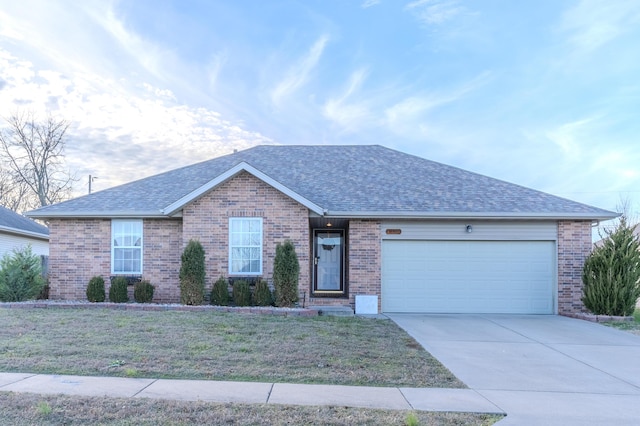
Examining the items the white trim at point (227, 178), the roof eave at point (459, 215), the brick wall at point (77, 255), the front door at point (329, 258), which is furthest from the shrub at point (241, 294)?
the brick wall at point (77, 255)

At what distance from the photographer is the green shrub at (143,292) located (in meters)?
12.2

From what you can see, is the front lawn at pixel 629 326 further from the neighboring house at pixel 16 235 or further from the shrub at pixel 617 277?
the neighboring house at pixel 16 235

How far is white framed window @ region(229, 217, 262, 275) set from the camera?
12.4 metres

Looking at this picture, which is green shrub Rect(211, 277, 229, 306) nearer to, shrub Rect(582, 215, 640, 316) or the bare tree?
shrub Rect(582, 215, 640, 316)

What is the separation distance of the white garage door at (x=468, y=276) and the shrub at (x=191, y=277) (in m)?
5.13

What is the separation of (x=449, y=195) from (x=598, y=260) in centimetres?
433

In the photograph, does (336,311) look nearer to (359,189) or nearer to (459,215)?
(359,189)

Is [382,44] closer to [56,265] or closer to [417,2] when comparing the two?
[417,2]

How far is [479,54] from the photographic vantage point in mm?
14750

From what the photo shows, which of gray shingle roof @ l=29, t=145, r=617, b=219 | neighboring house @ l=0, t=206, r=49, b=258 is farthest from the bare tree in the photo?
gray shingle roof @ l=29, t=145, r=617, b=219

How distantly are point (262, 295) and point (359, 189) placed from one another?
4609 mm

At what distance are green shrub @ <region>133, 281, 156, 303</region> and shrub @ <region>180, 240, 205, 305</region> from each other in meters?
1.13

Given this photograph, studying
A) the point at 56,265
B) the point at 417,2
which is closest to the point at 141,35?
the point at 56,265

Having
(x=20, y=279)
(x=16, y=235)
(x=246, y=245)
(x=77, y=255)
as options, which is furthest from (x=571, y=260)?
(x=16, y=235)
